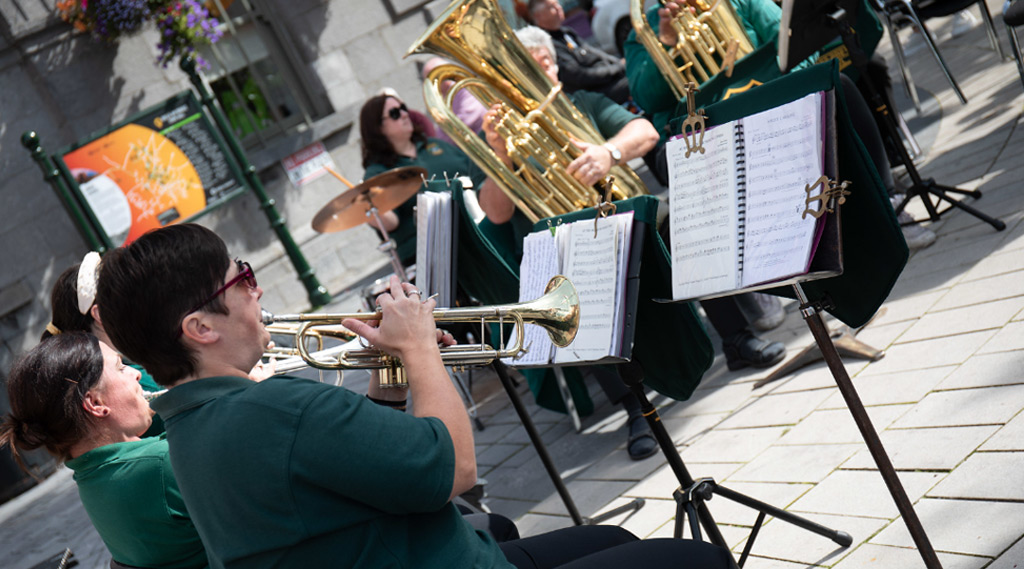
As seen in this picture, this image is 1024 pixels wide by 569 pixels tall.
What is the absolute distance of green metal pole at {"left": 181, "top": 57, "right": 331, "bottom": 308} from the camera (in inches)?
316

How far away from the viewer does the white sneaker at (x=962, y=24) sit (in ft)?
26.1

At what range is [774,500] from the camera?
267cm

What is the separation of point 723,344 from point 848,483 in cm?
145

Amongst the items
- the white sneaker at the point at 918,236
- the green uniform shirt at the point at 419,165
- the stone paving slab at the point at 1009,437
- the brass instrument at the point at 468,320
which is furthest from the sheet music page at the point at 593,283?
the green uniform shirt at the point at 419,165

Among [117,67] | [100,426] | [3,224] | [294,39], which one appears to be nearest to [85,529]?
[100,426]

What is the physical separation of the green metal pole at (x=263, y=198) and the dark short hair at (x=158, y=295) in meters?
6.94

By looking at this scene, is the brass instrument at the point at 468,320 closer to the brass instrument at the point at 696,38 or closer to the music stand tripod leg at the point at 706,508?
the music stand tripod leg at the point at 706,508

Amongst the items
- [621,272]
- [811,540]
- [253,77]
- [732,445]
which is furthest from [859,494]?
[253,77]

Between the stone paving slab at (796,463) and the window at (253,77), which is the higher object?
the window at (253,77)

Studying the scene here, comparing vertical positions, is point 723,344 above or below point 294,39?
below

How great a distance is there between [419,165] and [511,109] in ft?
6.19

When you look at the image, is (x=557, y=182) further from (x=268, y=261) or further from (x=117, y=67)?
(x=117, y=67)

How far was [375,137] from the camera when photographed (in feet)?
16.3

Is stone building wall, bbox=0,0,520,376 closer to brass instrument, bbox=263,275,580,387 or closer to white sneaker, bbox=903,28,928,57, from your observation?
white sneaker, bbox=903,28,928,57
